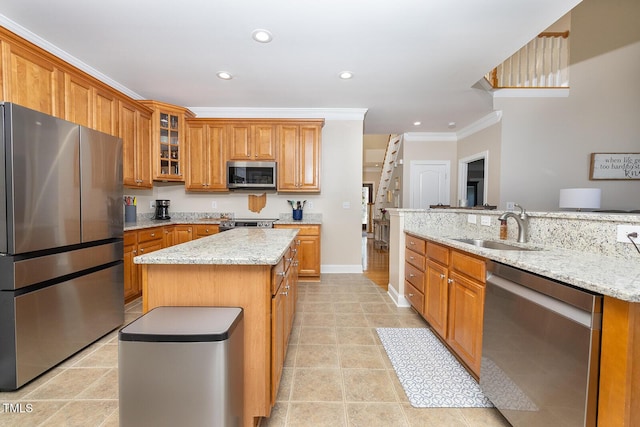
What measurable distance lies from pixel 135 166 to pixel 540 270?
13.6 feet

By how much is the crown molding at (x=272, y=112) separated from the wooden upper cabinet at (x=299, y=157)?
0.85 feet

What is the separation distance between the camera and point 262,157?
13.3 feet

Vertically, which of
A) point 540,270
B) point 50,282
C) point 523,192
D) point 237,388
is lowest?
point 237,388

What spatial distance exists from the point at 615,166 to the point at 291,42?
502 centimetres

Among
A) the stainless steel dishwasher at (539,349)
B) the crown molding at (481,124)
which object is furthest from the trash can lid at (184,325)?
the crown molding at (481,124)

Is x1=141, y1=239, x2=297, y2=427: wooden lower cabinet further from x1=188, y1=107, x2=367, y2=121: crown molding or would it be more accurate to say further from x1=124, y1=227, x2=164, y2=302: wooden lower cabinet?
x1=188, y1=107, x2=367, y2=121: crown molding

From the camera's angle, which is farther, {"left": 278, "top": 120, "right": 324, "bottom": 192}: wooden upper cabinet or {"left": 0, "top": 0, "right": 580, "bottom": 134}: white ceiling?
{"left": 278, "top": 120, "right": 324, "bottom": 192}: wooden upper cabinet

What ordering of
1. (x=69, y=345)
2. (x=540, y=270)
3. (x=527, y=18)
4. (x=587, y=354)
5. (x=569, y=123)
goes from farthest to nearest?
(x=569, y=123), (x=527, y=18), (x=69, y=345), (x=540, y=270), (x=587, y=354)

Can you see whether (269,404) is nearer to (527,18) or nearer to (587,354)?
(587,354)

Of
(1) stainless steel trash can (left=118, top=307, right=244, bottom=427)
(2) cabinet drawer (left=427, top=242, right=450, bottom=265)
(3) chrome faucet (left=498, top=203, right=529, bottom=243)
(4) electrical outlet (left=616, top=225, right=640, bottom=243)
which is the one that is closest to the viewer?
(1) stainless steel trash can (left=118, top=307, right=244, bottom=427)

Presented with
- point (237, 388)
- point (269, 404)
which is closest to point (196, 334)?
point (237, 388)

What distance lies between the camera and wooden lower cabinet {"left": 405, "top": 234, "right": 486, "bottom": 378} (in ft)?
5.26

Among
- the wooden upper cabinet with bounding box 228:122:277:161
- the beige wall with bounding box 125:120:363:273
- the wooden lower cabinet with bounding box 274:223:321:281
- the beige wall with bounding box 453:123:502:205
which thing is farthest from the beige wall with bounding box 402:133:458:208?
the wooden upper cabinet with bounding box 228:122:277:161

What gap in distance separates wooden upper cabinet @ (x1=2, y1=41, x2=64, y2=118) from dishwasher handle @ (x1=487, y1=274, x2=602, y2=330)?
137 inches
